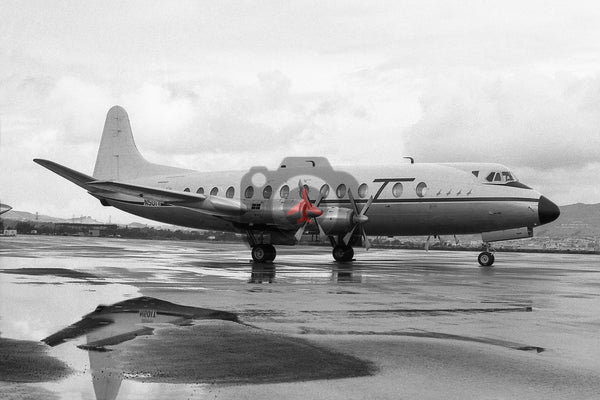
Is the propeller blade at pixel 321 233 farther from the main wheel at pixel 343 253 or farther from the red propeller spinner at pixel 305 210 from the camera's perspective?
the main wheel at pixel 343 253

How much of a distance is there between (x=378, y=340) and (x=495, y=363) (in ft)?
5.59

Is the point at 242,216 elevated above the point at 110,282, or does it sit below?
above

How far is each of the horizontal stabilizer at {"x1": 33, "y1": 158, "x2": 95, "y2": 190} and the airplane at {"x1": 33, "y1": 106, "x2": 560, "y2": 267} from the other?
0.13 ft

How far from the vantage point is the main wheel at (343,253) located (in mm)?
28297

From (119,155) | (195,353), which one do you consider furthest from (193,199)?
(195,353)

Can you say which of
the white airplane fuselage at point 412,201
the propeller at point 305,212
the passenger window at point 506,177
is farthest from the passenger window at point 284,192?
the passenger window at point 506,177

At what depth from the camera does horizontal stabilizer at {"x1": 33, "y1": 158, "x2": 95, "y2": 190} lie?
27516 millimetres

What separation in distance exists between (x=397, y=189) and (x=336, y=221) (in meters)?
3.08

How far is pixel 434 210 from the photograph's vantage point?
2638 centimetres

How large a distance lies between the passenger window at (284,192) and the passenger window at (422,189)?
19.1ft

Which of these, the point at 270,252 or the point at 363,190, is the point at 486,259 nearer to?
the point at 363,190

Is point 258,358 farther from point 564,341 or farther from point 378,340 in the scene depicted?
point 564,341

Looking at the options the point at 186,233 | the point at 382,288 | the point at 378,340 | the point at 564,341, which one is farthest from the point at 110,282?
the point at 186,233

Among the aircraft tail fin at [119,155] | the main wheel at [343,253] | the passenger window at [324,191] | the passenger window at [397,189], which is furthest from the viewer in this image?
the aircraft tail fin at [119,155]
